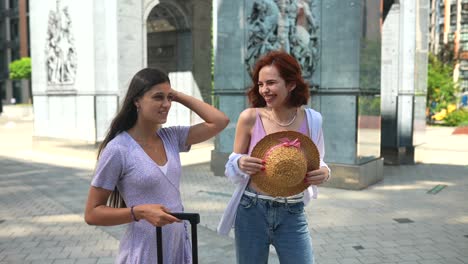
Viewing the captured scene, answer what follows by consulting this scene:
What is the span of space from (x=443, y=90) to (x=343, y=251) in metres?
26.7

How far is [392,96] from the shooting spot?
1263 centimetres

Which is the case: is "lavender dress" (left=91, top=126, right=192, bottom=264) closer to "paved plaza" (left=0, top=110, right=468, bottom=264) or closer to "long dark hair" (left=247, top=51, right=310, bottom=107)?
"long dark hair" (left=247, top=51, right=310, bottom=107)

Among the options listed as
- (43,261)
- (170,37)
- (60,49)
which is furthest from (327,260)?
(170,37)

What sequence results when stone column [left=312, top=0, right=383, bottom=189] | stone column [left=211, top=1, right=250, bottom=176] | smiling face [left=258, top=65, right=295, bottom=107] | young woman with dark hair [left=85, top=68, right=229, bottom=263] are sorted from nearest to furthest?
young woman with dark hair [left=85, top=68, right=229, bottom=263]
smiling face [left=258, top=65, right=295, bottom=107]
stone column [left=312, top=0, right=383, bottom=189]
stone column [left=211, top=1, right=250, bottom=176]

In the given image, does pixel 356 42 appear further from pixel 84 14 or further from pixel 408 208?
pixel 84 14

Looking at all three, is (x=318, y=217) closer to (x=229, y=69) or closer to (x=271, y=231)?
(x=271, y=231)

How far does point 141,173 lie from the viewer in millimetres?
2271

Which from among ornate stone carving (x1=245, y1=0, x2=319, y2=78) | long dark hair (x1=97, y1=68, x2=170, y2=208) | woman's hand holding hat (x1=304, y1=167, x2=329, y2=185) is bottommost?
woman's hand holding hat (x1=304, y1=167, x2=329, y2=185)

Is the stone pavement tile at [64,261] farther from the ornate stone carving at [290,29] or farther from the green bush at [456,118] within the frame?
the green bush at [456,118]

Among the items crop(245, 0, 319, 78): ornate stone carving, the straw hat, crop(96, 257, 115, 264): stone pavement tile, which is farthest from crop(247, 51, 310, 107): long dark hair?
crop(245, 0, 319, 78): ornate stone carving

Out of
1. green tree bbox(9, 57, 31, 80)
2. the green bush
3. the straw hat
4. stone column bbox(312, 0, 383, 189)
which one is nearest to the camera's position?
the straw hat

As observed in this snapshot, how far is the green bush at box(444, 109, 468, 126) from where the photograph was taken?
27.0 meters

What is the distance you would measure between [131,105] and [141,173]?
1.21 ft

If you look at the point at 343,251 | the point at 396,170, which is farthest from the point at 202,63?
the point at 343,251
